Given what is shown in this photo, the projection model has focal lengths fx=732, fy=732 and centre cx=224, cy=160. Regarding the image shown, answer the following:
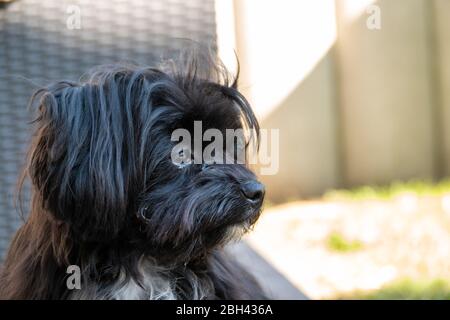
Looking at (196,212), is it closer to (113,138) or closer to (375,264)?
(113,138)

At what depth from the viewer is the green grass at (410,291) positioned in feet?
11.5

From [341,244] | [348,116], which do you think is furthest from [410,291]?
[348,116]

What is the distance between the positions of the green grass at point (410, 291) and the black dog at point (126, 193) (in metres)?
1.53

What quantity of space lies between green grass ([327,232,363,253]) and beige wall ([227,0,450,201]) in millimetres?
1207

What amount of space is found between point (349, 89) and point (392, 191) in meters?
0.93

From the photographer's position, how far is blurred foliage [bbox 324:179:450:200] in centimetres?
554

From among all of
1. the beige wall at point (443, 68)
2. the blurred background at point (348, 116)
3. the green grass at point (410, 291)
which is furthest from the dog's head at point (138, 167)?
the beige wall at point (443, 68)

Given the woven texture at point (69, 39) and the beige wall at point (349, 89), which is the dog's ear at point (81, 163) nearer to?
the woven texture at point (69, 39)

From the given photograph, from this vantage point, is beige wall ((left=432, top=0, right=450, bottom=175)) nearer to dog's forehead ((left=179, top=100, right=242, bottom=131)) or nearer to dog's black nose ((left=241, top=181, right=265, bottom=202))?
dog's forehead ((left=179, top=100, right=242, bottom=131))

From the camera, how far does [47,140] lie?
2055 mm

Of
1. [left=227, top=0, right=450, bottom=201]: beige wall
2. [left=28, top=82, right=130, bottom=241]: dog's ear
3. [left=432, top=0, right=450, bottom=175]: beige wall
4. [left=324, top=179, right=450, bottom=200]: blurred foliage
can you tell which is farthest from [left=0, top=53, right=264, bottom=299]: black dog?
[left=432, top=0, right=450, bottom=175]: beige wall
